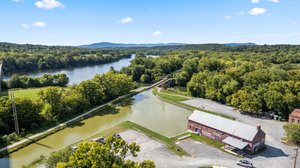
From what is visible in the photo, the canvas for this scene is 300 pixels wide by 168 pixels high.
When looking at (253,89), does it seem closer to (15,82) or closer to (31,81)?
(31,81)

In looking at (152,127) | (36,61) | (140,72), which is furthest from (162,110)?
(36,61)

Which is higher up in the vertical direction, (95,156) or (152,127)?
(95,156)

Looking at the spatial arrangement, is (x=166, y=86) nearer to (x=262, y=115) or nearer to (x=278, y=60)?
(x=262, y=115)

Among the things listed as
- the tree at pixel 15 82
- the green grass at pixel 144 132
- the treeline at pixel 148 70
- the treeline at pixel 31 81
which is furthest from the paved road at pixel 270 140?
the tree at pixel 15 82

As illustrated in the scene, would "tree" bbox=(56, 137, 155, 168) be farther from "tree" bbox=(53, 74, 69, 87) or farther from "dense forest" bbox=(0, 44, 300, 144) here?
"tree" bbox=(53, 74, 69, 87)

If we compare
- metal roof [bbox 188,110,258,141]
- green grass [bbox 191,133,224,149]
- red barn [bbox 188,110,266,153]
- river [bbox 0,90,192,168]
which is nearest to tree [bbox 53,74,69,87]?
river [bbox 0,90,192,168]

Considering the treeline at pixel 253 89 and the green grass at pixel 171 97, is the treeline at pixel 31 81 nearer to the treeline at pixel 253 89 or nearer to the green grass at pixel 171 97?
the green grass at pixel 171 97
